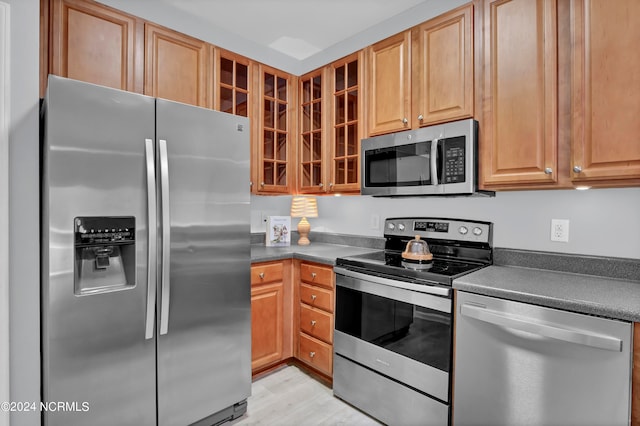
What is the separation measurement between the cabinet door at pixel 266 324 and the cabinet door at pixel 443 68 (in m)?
1.48

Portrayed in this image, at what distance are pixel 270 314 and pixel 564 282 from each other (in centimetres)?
172

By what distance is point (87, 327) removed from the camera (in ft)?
4.73

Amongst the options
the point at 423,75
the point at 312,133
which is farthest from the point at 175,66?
the point at 423,75

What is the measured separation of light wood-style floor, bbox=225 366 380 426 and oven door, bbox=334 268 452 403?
315mm

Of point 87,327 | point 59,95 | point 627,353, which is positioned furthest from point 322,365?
point 59,95

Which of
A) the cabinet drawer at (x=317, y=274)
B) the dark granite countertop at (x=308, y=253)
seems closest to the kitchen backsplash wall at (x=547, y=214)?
the dark granite countertop at (x=308, y=253)

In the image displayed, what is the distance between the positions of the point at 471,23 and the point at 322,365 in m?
2.27

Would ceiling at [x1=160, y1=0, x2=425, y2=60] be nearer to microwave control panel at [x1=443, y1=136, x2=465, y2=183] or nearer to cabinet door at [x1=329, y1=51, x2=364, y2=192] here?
cabinet door at [x1=329, y1=51, x2=364, y2=192]

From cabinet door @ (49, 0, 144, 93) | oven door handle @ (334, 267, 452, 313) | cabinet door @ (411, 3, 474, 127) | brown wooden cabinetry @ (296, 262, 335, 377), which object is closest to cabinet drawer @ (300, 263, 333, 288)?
brown wooden cabinetry @ (296, 262, 335, 377)

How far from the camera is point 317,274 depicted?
2318 mm

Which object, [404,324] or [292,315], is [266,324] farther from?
[404,324]

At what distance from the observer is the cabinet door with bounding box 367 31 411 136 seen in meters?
2.15

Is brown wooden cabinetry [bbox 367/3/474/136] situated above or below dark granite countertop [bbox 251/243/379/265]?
above

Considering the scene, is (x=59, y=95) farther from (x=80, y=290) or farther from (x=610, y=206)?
(x=610, y=206)
